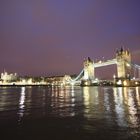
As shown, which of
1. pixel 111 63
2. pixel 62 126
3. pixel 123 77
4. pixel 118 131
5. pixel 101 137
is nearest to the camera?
pixel 101 137

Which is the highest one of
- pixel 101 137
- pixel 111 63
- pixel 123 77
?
pixel 111 63

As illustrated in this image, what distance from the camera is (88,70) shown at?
158m

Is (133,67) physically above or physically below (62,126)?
above

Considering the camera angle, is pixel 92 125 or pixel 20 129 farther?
pixel 92 125

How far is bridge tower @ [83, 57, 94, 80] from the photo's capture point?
152 meters

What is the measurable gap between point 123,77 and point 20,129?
107 m

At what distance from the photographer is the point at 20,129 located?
10961mm

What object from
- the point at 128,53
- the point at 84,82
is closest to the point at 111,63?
the point at 128,53

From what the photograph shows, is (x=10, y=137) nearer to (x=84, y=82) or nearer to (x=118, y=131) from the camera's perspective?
(x=118, y=131)

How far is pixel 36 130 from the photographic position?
10.8m

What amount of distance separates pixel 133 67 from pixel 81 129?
121643mm

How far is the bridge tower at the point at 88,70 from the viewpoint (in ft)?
498

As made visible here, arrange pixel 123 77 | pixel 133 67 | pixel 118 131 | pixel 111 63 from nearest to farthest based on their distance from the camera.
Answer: pixel 118 131 → pixel 123 77 → pixel 133 67 → pixel 111 63

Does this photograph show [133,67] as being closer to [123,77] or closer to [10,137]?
[123,77]
